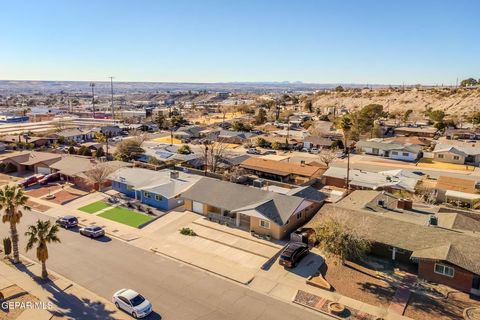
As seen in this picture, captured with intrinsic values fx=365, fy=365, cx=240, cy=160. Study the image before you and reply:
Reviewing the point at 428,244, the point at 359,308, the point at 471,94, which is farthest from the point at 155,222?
the point at 471,94

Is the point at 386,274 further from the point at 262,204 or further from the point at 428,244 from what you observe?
the point at 262,204

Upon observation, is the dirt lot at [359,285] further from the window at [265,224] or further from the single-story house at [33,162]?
the single-story house at [33,162]

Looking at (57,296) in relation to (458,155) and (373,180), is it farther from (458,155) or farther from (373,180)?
(458,155)

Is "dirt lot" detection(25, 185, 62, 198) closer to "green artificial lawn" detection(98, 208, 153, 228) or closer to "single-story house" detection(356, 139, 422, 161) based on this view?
"green artificial lawn" detection(98, 208, 153, 228)

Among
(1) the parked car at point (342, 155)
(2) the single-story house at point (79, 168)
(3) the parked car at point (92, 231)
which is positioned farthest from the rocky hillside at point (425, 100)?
(3) the parked car at point (92, 231)

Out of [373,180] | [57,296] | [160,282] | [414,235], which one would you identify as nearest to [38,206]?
[57,296]
